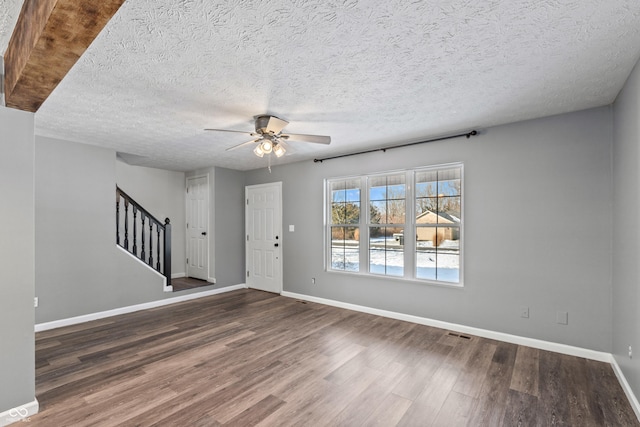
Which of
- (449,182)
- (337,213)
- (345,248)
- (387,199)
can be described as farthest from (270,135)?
(345,248)

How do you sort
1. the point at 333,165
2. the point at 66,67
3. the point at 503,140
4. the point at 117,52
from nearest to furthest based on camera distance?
the point at 66,67, the point at 117,52, the point at 503,140, the point at 333,165

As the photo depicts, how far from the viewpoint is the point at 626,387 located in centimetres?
252

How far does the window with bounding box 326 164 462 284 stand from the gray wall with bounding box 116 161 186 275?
12.2 feet

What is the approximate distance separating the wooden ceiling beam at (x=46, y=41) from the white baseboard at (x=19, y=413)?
2178mm

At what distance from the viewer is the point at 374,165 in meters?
4.71

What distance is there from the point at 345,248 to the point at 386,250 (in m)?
0.75

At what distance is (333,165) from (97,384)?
4.04 meters

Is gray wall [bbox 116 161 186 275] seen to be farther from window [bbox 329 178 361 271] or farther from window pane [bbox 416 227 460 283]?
window pane [bbox 416 227 460 283]

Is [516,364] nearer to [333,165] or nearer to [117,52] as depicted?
[333,165]

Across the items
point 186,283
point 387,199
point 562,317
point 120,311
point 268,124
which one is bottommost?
point 120,311

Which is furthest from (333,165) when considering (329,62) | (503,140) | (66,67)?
(66,67)

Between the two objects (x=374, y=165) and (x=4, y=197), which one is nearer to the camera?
(x=4, y=197)

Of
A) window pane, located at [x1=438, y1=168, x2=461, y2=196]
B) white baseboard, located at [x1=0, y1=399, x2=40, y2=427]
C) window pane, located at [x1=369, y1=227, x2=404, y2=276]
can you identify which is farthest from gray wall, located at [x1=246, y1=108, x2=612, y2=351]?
white baseboard, located at [x1=0, y1=399, x2=40, y2=427]

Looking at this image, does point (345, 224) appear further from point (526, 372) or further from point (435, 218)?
point (526, 372)
